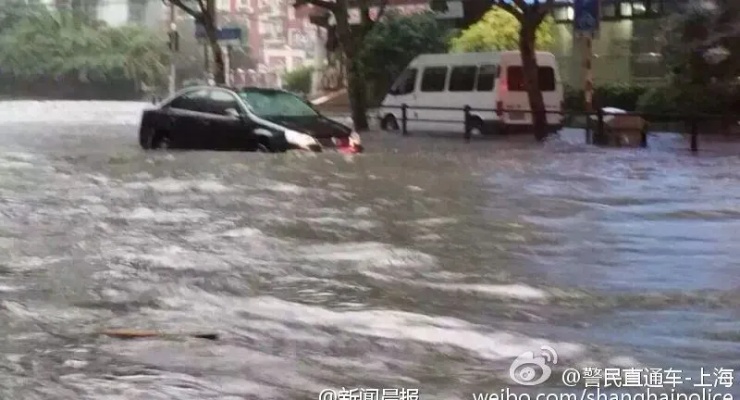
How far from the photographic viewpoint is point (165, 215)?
40.4 feet

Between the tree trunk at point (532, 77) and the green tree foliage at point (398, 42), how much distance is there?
40.3 feet

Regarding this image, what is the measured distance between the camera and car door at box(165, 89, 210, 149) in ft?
65.8

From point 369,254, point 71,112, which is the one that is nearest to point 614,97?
point 71,112

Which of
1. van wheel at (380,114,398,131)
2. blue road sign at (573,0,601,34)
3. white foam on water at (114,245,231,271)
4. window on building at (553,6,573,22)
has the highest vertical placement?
blue road sign at (573,0,601,34)

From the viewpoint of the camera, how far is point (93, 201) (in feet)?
45.1

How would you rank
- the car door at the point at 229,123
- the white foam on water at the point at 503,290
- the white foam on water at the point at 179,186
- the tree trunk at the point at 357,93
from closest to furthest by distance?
the white foam on water at the point at 503,290 < the white foam on water at the point at 179,186 < the car door at the point at 229,123 < the tree trunk at the point at 357,93

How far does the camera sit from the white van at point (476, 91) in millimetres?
25953

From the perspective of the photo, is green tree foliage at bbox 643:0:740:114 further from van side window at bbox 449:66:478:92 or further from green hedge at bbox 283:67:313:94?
green hedge at bbox 283:67:313:94

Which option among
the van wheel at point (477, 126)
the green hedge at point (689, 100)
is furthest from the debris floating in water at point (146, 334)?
the green hedge at point (689, 100)

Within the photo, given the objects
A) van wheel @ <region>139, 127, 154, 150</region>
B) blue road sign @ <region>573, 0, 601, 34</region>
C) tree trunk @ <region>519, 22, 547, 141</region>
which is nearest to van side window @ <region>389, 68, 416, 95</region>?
tree trunk @ <region>519, 22, 547, 141</region>

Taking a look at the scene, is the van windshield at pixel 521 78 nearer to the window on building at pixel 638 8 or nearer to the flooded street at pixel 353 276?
the flooded street at pixel 353 276

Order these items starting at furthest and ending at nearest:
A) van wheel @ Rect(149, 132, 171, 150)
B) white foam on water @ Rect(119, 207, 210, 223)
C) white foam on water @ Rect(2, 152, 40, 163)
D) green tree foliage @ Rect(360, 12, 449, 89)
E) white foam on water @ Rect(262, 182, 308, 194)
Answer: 1. green tree foliage @ Rect(360, 12, 449, 89)
2. van wheel @ Rect(149, 132, 171, 150)
3. white foam on water @ Rect(2, 152, 40, 163)
4. white foam on water @ Rect(262, 182, 308, 194)
5. white foam on water @ Rect(119, 207, 210, 223)

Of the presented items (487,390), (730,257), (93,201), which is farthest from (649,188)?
(487,390)

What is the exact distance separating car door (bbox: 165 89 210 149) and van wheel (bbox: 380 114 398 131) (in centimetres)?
872
